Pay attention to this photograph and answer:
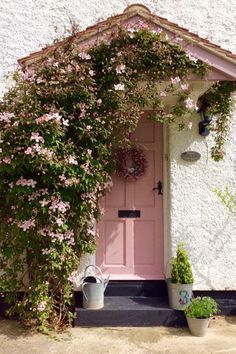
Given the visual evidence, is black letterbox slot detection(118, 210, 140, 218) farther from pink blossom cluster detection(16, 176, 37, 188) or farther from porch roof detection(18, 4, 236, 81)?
porch roof detection(18, 4, 236, 81)

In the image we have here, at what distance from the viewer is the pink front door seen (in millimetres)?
5766

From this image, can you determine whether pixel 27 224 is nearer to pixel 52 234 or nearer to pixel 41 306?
pixel 52 234

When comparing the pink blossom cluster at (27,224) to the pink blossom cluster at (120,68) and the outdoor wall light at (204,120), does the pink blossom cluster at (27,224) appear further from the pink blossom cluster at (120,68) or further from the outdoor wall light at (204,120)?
the outdoor wall light at (204,120)

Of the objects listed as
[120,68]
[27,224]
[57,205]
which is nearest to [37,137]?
[57,205]

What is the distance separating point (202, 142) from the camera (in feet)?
18.5

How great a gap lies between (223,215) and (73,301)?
2.45 m

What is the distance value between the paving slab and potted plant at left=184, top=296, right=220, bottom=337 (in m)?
0.09

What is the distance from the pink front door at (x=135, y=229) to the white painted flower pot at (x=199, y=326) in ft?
3.49

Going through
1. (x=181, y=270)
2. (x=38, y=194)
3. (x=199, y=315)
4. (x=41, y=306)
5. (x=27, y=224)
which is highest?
(x=38, y=194)

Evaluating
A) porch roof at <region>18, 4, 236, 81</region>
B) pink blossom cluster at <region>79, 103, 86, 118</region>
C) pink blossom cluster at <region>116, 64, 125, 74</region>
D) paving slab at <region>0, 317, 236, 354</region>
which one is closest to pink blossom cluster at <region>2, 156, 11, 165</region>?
pink blossom cluster at <region>79, 103, 86, 118</region>

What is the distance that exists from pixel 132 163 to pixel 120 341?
250 cm

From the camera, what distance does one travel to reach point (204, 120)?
550 cm

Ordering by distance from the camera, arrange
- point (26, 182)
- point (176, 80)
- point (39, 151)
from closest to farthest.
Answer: point (39, 151)
point (26, 182)
point (176, 80)

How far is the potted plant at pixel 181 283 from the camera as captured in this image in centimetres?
503
